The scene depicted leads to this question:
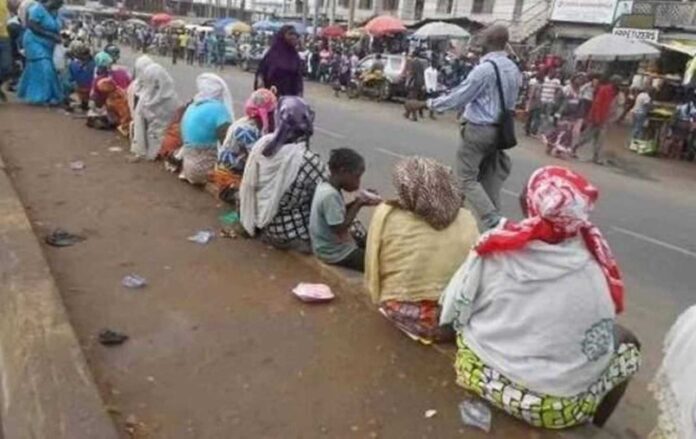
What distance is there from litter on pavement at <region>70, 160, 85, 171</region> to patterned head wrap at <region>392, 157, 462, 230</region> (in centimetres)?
469

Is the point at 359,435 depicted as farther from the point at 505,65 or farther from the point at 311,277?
the point at 505,65

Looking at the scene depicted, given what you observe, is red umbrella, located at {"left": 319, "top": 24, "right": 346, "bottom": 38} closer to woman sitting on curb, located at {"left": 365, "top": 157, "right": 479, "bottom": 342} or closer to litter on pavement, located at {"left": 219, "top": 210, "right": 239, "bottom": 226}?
litter on pavement, located at {"left": 219, "top": 210, "right": 239, "bottom": 226}

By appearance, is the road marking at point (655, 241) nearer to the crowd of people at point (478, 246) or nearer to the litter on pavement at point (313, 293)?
the crowd of people at point (478, 246)

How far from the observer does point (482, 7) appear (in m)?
37.4

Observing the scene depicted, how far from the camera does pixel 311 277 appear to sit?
4551 millimetres

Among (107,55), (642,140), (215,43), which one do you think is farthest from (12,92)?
(215,43)

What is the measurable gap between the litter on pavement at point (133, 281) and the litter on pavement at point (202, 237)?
2.74ft

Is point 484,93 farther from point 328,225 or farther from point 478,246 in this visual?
point 478,246

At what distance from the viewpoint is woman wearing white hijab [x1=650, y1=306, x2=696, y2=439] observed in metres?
2.28

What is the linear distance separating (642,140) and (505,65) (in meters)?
12.3

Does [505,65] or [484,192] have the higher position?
[505,65]

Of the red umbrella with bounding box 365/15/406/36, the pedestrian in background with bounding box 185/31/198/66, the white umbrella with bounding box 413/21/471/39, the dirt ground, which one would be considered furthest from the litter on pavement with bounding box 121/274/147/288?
the pedestrian in background with bounding box 185/31/198/66

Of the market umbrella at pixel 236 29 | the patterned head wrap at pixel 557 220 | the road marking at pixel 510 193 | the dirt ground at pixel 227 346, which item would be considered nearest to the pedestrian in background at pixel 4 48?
the dirt ground at pixel 227 346

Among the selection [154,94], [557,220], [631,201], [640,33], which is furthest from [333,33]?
[557,220]
